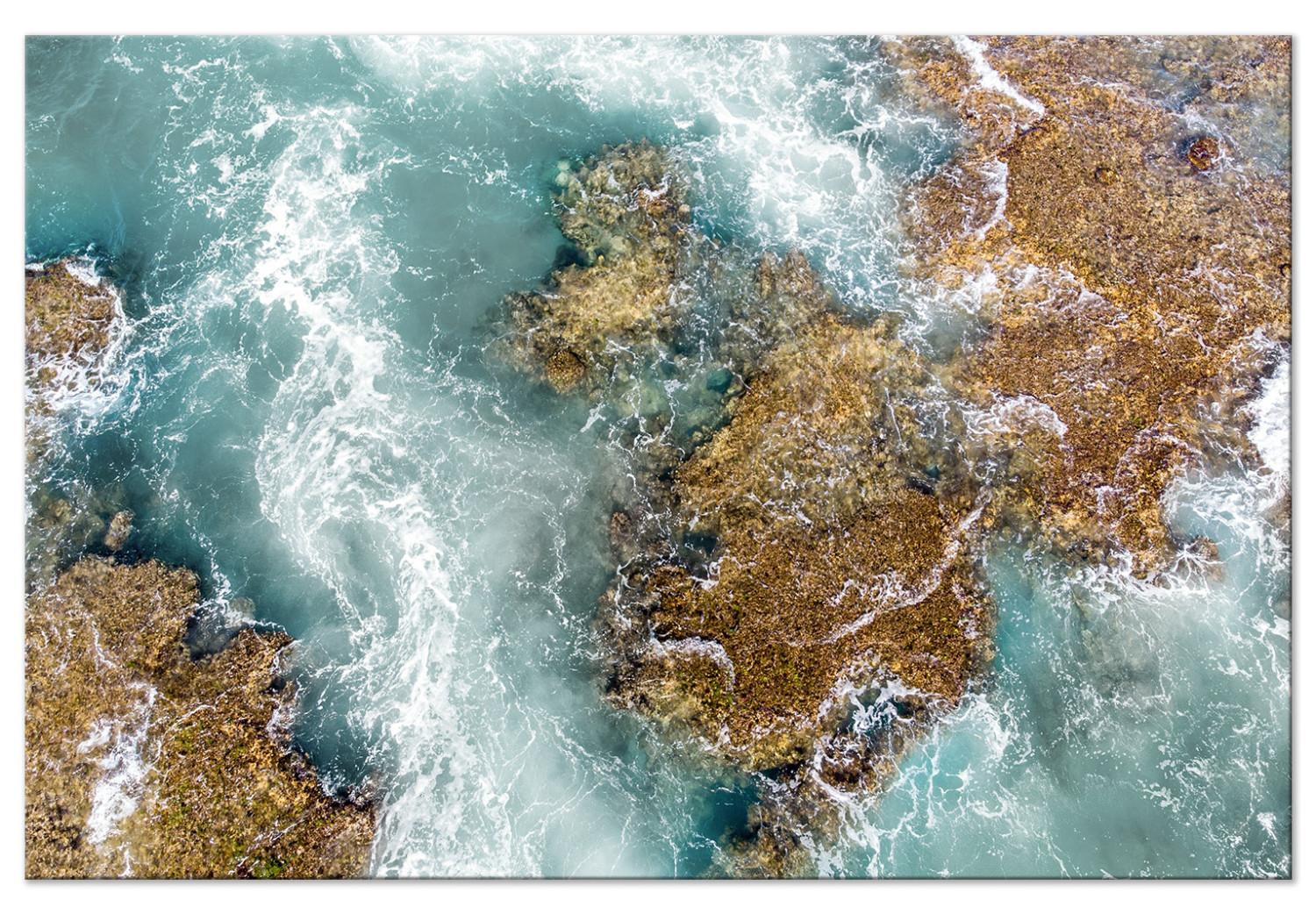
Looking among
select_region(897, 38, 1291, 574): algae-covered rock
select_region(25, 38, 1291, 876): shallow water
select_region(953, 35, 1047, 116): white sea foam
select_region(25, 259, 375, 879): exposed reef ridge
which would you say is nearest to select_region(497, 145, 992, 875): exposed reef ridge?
select_region(25, 38, 1291, 876): shallow water

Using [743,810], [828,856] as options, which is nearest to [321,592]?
[743,810]

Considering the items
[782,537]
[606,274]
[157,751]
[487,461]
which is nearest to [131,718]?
[157,751]

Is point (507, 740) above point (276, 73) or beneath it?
beneath

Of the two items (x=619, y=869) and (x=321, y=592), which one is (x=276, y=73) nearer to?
(x=321, y=592)

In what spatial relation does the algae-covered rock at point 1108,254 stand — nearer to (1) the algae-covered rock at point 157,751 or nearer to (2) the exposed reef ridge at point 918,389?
(2) the exposed reef ridge at point 918,389

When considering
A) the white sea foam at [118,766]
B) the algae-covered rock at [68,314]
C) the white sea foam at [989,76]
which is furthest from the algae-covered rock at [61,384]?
the white sea foam at [989,76]
